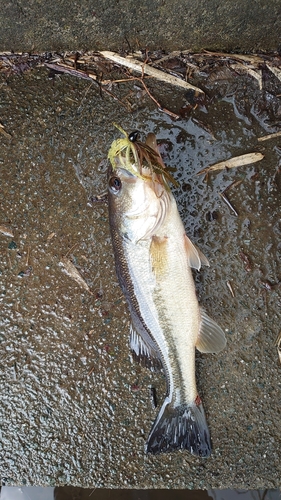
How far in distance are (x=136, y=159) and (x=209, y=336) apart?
A: 4.22 feet

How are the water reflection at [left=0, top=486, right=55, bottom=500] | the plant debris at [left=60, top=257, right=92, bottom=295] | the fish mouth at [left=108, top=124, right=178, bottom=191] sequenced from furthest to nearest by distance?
the water reflection at [left=0, top=486, right=55, bottom=500]
the plant debris at [left=60, top=257, right=92, bottom=295]
the fish mouth at [left=108, top=124, right=178, bottom=191]

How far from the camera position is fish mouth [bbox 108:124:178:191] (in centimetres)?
250

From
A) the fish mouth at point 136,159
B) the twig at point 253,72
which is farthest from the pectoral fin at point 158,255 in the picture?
the twig at point 253,72

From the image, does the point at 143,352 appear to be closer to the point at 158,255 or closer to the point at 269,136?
the point at 158,255

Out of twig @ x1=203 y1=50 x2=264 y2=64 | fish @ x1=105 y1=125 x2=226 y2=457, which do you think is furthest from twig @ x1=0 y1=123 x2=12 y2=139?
twig @ x1=203 y1=50 x2=264 y2=64

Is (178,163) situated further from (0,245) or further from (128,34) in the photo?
(0,245)

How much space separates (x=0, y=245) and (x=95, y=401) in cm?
141

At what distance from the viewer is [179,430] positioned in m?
2.86

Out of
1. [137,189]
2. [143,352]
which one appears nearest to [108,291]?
[143,352]

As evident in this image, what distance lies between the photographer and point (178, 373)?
2.79m

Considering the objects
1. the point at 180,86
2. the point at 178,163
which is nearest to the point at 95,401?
the point at 178,163

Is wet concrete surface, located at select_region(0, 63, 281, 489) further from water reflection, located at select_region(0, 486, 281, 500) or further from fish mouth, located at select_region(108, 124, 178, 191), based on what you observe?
fish mouth, located at select_region(108, 124, 178, 191)

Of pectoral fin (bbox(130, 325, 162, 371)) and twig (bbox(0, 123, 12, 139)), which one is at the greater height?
twig (bbox(0, 123, 12, 139))

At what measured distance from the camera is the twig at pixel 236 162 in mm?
3113
